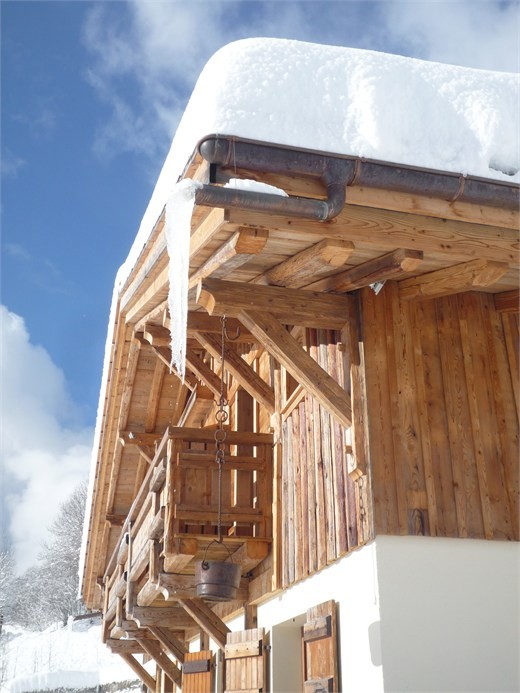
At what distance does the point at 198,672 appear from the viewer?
9.27m

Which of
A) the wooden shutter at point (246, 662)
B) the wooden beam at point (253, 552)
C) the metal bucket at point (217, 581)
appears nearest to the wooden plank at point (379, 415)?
the metal bucket at point (217, 581)

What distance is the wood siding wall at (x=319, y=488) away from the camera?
18.8 feet

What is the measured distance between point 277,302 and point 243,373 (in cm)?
190

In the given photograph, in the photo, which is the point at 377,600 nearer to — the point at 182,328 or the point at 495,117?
the point at 182,328

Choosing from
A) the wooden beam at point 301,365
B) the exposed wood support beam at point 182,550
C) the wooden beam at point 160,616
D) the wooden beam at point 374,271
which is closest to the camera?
the wooden beam at point 374,271

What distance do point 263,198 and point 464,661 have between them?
3325 mm

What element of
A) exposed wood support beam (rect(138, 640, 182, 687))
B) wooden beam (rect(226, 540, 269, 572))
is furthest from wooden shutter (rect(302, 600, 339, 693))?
exposed wood support beam (rect(138, 640, 182, 687))

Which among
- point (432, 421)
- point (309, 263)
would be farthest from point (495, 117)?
point (432, 421)

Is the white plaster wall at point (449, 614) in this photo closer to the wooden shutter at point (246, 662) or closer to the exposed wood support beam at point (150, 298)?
the wooden shutter at point (246, 662)

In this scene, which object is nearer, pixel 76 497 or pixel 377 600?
pixel 377 600

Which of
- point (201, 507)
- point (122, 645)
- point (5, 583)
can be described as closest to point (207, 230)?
point (201, 507)

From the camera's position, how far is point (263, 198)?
4.30 meters

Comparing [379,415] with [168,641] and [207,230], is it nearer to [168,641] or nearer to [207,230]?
[207,230]

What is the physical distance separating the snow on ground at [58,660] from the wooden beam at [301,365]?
2264 centimetres
